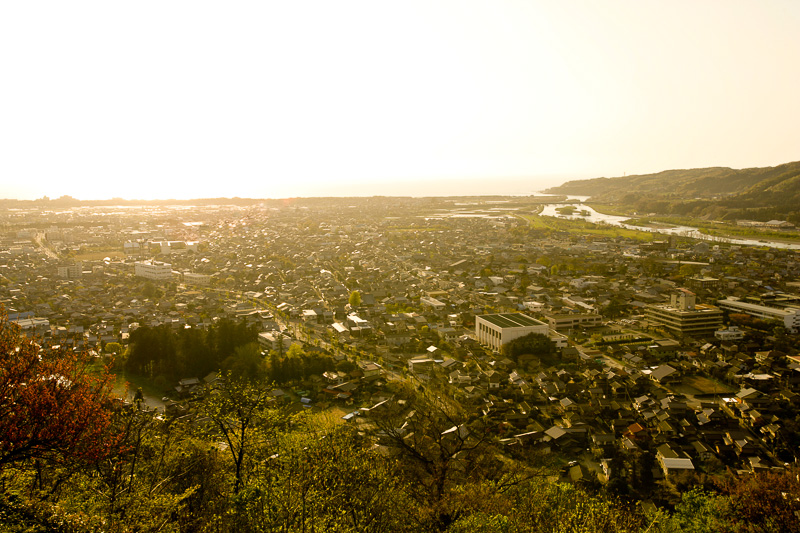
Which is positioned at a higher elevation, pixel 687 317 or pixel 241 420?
pixel 241 420

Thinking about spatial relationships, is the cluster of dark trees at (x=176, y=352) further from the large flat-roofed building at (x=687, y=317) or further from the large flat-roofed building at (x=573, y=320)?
the large flat-roofed building at (x=687, y=317)

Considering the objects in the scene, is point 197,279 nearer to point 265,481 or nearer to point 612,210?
point 265,481

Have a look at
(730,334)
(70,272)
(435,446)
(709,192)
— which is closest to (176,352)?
(435,446)

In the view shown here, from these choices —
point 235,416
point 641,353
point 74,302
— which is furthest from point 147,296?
point 641,353

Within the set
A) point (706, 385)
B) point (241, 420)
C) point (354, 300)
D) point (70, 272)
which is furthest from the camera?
point (70, 272)

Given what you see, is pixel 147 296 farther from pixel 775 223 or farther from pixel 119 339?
pixel 775 223

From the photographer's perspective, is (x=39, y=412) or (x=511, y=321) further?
(x=511, y=321)

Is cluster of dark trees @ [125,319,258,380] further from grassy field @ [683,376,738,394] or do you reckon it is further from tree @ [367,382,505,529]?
grassy field @ [683,376,738,394]
